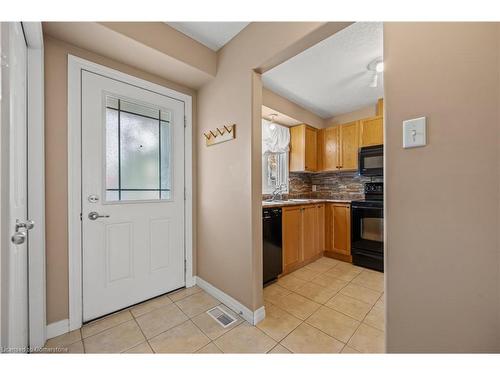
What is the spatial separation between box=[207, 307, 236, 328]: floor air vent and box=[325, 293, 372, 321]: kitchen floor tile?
0.91 metres

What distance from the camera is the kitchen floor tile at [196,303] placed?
69.5 inches

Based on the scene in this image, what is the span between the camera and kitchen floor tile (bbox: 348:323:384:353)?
1.35 m

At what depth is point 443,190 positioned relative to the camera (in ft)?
2.58

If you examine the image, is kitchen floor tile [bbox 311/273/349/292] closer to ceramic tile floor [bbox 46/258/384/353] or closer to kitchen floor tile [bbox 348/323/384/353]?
ceramic tile floor [bbox 46/258/384/353]

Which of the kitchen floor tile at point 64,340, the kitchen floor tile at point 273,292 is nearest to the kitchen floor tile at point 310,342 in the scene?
the kitchen floor tile at point 273,292

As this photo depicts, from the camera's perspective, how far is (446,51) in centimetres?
77

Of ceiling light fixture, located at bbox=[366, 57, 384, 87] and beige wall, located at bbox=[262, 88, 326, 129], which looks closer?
ceiling light fixture, located at bbox=[366, 57, 384, 87]

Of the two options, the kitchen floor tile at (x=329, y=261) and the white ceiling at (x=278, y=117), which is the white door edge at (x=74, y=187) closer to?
the white ceiling at (x=278, y=117)

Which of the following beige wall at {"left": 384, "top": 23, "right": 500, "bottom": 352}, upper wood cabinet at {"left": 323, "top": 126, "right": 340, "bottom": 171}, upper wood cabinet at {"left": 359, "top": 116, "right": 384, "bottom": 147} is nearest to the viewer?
beige wall at {"left": 384, "top": 23, "right": 500, "bottom": 352}

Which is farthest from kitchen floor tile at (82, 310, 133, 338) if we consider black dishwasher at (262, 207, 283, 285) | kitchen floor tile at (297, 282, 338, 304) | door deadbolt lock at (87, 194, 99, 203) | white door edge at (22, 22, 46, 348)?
kitchen floor tile at (297, 282, 338, 304)

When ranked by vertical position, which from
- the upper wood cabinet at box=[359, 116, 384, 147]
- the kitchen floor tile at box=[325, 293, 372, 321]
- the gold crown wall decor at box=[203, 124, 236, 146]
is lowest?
the kitchen floor tile at box=[325, 293, 372, 321]

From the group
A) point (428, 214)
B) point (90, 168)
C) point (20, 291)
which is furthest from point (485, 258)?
point (90, 168)

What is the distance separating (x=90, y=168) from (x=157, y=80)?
1029 millimetres
